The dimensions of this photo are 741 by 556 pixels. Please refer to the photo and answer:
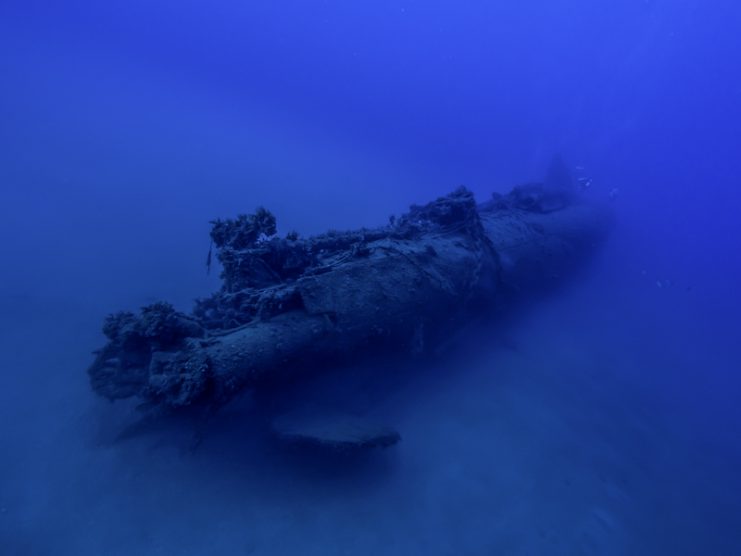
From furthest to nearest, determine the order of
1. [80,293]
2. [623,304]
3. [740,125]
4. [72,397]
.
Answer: [740,125], [623,304], [80,293], [72,397]

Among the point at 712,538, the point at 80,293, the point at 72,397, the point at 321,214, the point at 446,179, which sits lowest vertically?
the point at 712,538

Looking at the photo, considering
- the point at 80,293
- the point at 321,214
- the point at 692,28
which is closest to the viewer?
the point at 80,293

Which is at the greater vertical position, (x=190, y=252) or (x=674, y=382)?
(x=190, y=252)

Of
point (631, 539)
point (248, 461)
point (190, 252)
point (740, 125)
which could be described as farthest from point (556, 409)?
point (740, 125)

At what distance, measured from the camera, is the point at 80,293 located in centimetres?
818

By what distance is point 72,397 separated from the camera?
5.69 m

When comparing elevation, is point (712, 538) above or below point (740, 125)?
below

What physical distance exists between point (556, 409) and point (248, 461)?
5879 millimetres

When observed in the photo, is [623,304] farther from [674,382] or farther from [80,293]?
[80,293]

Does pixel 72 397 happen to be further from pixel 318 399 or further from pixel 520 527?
pixel 520 527

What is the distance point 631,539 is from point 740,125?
114 metres

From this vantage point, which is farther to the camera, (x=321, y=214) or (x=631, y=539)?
(x=321, y=214)

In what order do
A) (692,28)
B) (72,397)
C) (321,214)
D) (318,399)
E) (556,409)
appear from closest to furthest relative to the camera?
(318,399) < (72,397) < (556,409) < (321,214) < (692,28)

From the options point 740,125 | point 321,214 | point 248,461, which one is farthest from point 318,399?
point 740,125
